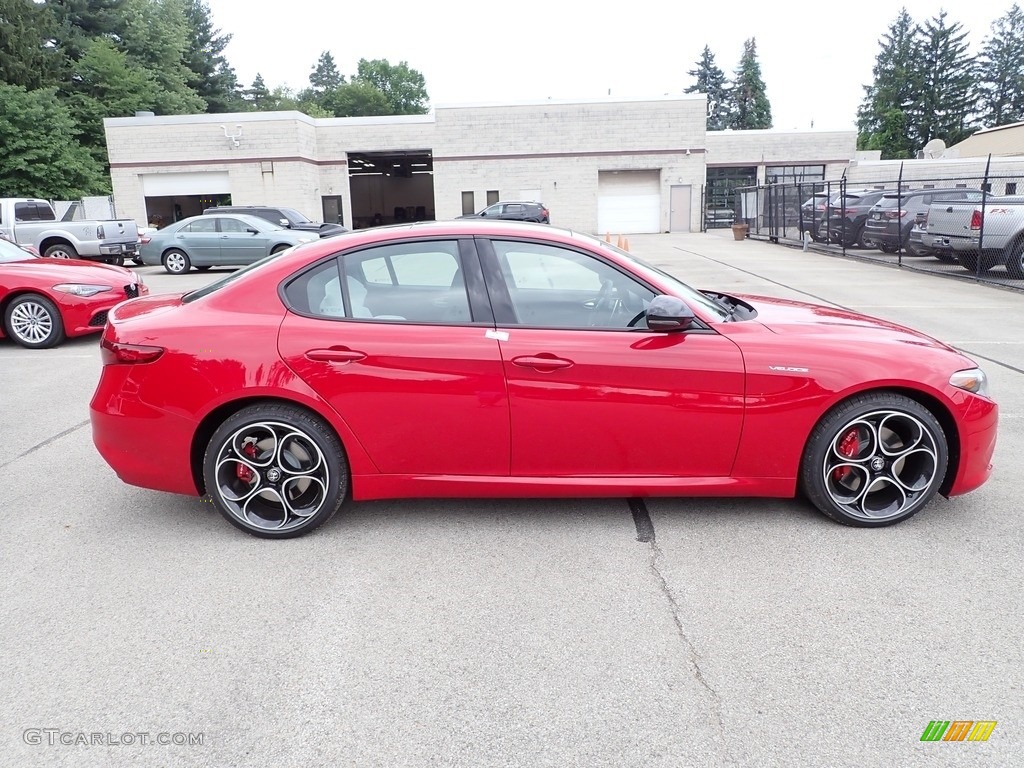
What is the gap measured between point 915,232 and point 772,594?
16629 mm

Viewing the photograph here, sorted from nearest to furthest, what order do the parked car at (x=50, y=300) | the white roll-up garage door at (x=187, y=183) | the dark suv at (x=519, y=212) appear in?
the parked car at (x=50, y=300) → the dark suv at (x=519, y=212) → the white roll-up garage door at (x=187, y=183)

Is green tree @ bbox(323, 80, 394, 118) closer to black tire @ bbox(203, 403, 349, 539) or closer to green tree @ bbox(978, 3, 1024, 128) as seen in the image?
green tree @ bbox(978, 3, 1024, 128)

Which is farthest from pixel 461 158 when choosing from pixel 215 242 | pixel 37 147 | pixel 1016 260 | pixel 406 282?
pixel 406 282

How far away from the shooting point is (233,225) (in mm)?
19750

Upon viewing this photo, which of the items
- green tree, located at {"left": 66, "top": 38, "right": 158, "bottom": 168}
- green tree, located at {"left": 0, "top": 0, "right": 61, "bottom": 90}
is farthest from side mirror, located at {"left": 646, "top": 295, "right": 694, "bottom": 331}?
green tree, located at {"left": 66, "top": 38, "right": 158, "bottom": 168}

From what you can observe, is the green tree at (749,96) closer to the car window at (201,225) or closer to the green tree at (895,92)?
the green tree at (895,92)

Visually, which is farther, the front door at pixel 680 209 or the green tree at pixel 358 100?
the green tree at pixel 358 100

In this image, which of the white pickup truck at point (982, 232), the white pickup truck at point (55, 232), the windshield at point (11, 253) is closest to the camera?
the windshield at point (11, 253)

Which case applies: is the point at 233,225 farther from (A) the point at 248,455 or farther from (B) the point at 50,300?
(A) the point at 248,455

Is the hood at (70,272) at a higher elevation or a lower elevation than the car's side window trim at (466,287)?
lower

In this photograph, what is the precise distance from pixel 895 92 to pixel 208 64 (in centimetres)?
6469

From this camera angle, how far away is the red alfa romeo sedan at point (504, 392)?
3.88 metres

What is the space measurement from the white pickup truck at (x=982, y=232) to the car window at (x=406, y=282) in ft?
44.7

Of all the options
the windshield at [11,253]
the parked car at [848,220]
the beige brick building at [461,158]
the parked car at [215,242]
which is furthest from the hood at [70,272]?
the beige brick building at [461,158]
